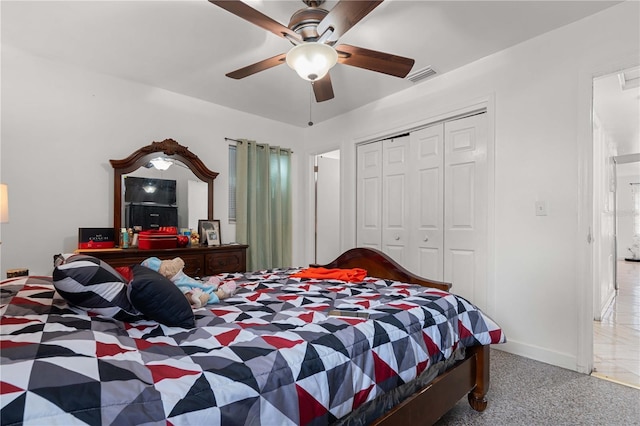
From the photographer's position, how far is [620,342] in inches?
113

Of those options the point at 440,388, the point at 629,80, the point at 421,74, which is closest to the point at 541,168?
the point at 421,74

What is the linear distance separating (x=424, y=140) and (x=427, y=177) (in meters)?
0.39

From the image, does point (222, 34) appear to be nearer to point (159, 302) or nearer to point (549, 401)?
point (159, 302)

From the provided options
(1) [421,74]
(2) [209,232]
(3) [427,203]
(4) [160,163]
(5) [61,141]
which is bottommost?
(2) [209,232]

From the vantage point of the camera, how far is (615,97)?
3439 millimetres

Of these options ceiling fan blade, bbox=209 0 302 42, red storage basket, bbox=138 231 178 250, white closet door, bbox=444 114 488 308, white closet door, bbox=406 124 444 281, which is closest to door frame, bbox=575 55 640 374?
white closet door, bbox=444 114 488 308

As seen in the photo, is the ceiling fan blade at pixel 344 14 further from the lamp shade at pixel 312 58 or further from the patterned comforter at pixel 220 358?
the patterned comforter at pixel 220 358

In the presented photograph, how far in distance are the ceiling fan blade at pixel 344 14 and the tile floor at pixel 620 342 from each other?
2.81 meters

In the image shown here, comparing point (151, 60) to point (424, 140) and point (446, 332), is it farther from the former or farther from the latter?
point (446, 332)

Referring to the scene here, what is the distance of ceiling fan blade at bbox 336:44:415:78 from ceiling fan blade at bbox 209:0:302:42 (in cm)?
30

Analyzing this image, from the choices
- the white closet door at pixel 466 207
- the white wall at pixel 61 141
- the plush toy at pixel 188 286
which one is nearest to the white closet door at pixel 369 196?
the white closet door at pixel 466 207

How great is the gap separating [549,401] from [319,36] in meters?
2.55

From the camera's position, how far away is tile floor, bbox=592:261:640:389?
2277 millimetres

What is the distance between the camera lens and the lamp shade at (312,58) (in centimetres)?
180
